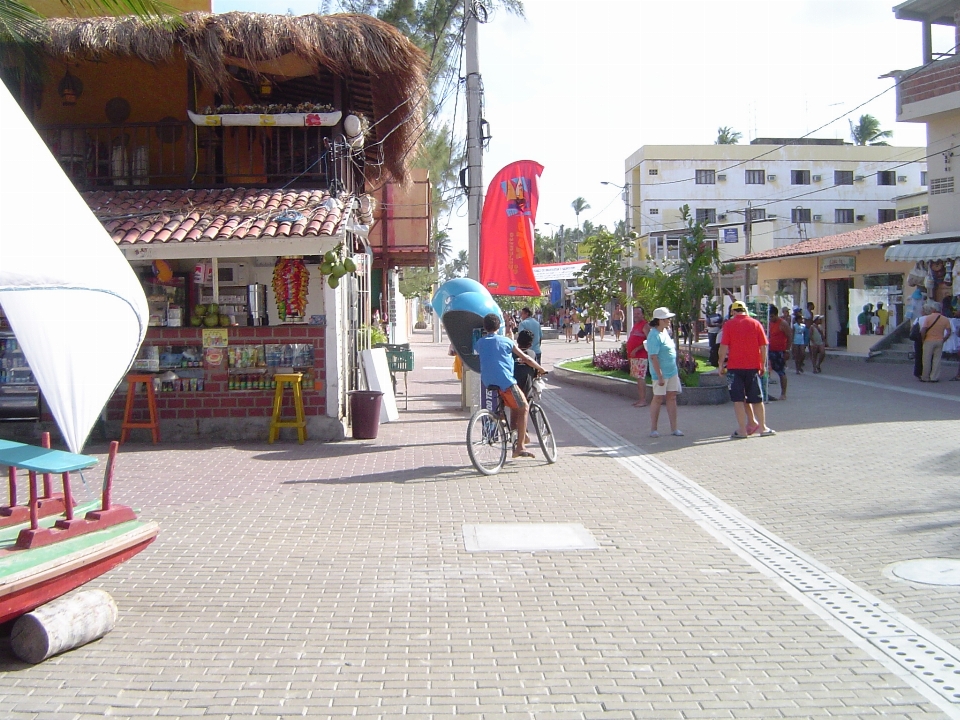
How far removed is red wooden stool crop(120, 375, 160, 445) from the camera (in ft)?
39.6

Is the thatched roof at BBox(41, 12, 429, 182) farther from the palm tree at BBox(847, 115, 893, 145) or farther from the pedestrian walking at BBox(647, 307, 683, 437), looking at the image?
the palm tree at BBox(847, 115, 893, 145)

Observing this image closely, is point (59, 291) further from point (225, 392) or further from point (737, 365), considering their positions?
point (737, 365)

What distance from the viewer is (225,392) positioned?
12.5m

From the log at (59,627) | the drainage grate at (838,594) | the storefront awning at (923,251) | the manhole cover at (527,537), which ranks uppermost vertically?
the storefront awning at (923,251)

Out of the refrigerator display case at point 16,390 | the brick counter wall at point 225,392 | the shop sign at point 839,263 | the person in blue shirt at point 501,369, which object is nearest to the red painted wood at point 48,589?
the person in blue shirt at point 501,369

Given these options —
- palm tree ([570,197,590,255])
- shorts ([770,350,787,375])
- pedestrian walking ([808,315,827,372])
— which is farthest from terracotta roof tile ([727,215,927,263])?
palm tree ([570,197,590,255])

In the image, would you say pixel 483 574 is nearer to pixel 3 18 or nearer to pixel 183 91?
pixel 3 18

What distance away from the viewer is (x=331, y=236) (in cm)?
1160

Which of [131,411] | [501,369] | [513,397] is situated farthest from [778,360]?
[131,411]

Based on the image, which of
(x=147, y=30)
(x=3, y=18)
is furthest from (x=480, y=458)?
(x=147, y=30)

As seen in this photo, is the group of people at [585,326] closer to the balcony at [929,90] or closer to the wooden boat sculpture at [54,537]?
the balcony at [929,90]

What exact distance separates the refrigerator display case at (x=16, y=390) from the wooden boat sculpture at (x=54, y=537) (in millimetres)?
7045

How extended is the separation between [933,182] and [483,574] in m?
22.4

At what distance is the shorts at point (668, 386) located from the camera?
12.2 meters
